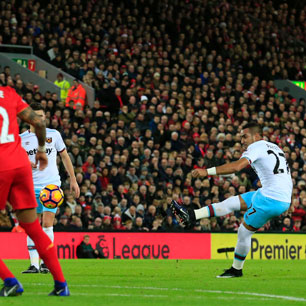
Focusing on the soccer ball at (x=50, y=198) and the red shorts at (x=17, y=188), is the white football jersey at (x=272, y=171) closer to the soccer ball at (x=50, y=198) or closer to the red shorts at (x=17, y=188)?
the soccer ball at (x=50, y=198)

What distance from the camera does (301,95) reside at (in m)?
34.3

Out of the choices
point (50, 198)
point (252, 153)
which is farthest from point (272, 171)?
point (50, 198)

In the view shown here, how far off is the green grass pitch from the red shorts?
3.05 feet

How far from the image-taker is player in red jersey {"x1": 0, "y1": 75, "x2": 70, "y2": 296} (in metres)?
8.08

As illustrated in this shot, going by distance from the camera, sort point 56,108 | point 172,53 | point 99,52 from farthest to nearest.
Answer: point 172,53, point 99,52, point 56,108

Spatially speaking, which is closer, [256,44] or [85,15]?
[85,15]

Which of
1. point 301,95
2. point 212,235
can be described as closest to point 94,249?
point 212,235

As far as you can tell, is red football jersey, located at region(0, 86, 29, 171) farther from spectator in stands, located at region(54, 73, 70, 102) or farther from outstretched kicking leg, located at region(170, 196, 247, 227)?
spectator in stands, located at region(54, 73, 70, 102)

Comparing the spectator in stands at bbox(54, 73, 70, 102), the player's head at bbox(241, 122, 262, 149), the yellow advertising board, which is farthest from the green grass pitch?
the spectator in stands at bbox(54, 73, 70, 102)

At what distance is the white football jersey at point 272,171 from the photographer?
12.1 metres

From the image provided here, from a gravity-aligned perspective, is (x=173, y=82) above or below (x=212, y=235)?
above

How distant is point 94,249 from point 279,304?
12.7 m

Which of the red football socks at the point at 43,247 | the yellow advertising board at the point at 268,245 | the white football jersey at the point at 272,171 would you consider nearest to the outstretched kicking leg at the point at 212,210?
the white football jersey at the point at 272,171

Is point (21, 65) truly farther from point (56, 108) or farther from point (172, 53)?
point (172, 53)
